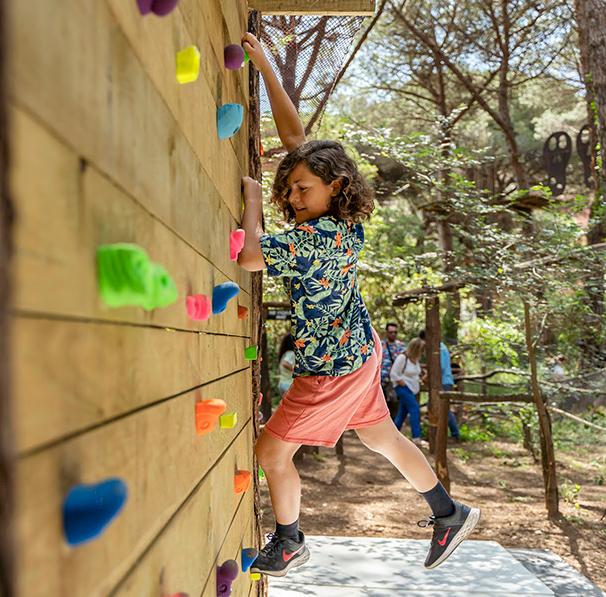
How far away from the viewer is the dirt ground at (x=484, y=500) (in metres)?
5.60

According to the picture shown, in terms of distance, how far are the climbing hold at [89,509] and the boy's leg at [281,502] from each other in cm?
140

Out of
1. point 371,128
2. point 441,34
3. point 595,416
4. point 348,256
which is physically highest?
point 441,34

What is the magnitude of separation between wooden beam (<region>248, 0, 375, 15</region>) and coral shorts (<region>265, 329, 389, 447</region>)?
159 centimetres

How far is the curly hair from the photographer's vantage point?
201 centimetres

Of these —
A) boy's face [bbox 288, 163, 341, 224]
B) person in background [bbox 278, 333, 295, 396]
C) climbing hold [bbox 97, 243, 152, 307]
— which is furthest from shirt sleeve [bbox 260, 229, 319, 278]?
person in background [bbox 278, 333, 295, 396]

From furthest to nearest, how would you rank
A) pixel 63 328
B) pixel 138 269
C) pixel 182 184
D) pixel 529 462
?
1. pixel 529 462
2. pixel 182 184
3. pixel 138 269
4. pixel 63 328

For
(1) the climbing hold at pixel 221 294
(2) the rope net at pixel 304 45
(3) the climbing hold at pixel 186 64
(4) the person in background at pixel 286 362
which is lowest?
(4) the person in background at pixel 286 362

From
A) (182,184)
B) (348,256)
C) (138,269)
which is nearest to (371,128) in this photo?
(348,256)

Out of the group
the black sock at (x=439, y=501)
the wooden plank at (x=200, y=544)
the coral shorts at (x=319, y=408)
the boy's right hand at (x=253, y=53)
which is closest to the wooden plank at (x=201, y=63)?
the boy's right hand at (x=253, y=53)

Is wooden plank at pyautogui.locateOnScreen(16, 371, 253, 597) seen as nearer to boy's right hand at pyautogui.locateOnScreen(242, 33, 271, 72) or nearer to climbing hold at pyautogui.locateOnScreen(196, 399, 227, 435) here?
climbing hold at pyautogui.locateOnScreen(196, 399, 227, 435)

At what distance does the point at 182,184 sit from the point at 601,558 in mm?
5384

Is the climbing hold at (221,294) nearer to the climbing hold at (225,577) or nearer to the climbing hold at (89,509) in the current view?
the climbing hold at (225,577)

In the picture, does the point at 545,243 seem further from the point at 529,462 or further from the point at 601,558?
the point at 529,462

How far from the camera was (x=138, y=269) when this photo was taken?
0.70m
